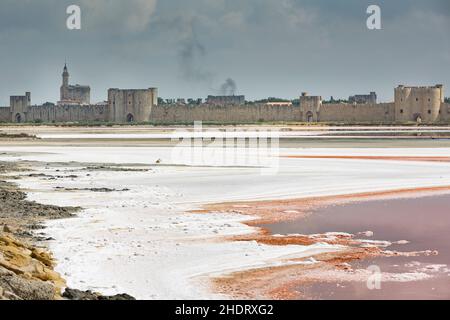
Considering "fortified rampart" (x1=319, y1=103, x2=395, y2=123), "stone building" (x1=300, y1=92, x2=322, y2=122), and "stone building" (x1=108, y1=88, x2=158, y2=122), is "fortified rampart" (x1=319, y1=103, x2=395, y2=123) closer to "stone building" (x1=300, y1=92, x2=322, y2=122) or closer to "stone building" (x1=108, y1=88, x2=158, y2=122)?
"stone building" (x1=300, y1=92, x2=322, y2=122)

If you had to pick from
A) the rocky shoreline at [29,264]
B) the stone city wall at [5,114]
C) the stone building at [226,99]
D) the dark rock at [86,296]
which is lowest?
the dark rock at [86,296]

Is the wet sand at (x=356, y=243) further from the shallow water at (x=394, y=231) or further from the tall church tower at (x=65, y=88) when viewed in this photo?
the tall church tower at (x=65, y=88)

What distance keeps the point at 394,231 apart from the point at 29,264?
481cm

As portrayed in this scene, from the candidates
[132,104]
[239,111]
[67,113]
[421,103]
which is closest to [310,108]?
[239,111]

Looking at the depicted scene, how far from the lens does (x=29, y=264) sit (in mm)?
7660

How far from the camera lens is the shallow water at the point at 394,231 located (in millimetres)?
7301

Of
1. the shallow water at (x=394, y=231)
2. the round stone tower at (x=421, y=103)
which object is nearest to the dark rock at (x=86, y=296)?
the shallow water at (x=394, y=231)

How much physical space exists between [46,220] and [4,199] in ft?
7.87

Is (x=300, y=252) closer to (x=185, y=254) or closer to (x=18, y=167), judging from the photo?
(x=185, y=254)

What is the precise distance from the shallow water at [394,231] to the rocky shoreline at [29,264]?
2.07 meters

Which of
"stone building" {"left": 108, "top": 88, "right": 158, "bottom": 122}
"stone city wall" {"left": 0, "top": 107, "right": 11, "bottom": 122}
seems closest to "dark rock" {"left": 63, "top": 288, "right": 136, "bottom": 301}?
"stone building" {"left": 108, "top": 88, "right": 158, "bottom": 122}

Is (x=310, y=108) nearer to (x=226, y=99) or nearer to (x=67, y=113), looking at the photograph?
(x=67, y=113)

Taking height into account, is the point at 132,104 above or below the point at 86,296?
above

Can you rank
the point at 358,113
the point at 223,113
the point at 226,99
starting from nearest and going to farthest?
the point at 358,113 → the point at 223,113 → the point at 226,99
